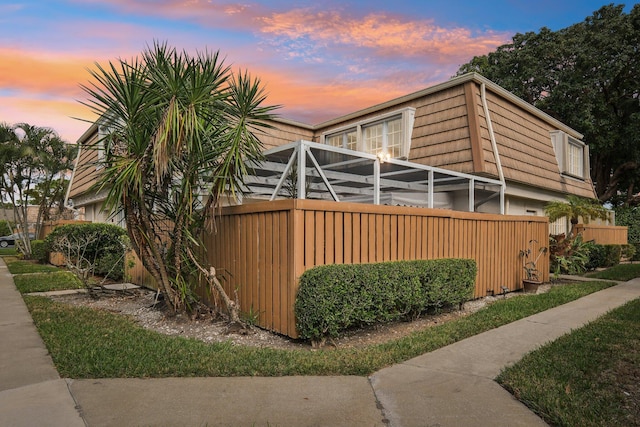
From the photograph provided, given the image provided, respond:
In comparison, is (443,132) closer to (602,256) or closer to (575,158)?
(575,158)

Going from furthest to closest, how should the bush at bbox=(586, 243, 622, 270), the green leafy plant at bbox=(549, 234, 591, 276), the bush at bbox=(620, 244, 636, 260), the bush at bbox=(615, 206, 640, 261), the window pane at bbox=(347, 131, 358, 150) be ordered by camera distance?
the bush at bbox=(615, 206, 640, 261) → the bush at bbox=(620, 244, 636, 260) → the bush at bbox=(586, 243, 622, 270) → the window pane at bbox=(347, 131, 358, 150) → the green leafy plant at bbox=(549, 234, 591, 276)

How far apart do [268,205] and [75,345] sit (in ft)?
8.85

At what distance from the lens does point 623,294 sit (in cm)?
806

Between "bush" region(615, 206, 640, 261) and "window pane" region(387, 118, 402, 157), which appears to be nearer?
"window pane" region(387, 118, 402, 157)

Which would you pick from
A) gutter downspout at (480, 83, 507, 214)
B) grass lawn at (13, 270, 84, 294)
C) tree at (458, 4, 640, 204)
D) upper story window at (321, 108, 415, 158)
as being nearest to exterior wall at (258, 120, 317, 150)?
upper story window at (321, 108, 415, 158)

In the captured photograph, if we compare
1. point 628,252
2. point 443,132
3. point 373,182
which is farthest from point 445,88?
point 628,252

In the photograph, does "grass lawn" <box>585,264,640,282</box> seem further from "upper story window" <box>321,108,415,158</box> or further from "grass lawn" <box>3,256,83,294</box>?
"grass lawn" <box>3,256,83,294</box>

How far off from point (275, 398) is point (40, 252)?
15.8m

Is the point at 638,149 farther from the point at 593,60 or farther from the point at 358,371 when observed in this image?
the point at 358,371

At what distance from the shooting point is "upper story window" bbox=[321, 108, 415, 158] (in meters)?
11.0

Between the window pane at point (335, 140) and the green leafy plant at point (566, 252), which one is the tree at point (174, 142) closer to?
the window pane at point (335, 140)

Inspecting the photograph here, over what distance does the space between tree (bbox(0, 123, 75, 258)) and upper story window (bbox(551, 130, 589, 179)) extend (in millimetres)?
19634

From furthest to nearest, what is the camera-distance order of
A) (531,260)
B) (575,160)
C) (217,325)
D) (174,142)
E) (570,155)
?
1. (575,160)
2. (570,155)
3. (531,260)
4. (217,325)
5. (174,142)

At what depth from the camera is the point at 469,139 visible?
31.3ft
